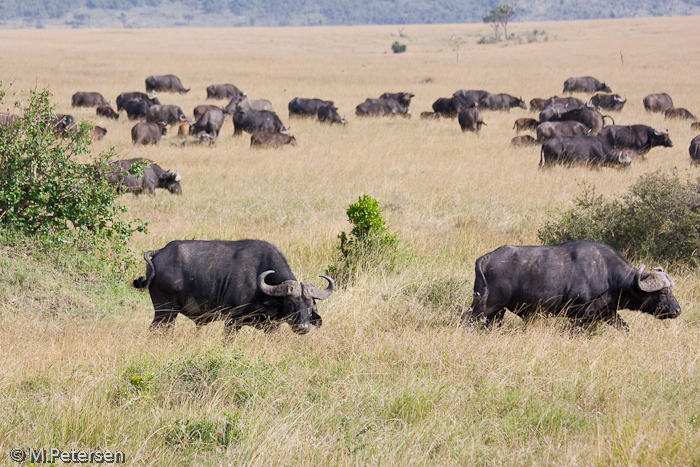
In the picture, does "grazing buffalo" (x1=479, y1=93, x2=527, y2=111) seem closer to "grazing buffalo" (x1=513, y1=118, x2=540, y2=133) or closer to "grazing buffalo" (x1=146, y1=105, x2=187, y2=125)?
"grazing buffalo" (x1=513, y1=118, x2=540, y2=133)

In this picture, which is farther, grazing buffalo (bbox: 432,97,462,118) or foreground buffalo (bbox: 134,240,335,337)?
grazing buffalo (bbox: 432,97,462,118)

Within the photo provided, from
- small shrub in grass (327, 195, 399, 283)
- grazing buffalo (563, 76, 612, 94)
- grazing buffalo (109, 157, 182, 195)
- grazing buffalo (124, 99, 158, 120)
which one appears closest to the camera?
small shrub in grass (327, 195, 399, 283)

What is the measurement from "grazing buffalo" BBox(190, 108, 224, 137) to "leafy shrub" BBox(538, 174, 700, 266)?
47.5ft

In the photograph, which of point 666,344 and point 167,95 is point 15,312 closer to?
point 666,344

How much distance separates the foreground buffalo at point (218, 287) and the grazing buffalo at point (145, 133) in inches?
557

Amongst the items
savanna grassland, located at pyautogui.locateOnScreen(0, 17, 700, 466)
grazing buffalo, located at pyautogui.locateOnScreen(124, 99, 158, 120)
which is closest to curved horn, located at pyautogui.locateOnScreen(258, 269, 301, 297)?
savanna grassland, located at pyautogui.locateOnScreen(0, 17, 700, 466)

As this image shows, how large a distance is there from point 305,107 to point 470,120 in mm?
7163

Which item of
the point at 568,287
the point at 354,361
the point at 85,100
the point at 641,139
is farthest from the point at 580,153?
the point at 85,100

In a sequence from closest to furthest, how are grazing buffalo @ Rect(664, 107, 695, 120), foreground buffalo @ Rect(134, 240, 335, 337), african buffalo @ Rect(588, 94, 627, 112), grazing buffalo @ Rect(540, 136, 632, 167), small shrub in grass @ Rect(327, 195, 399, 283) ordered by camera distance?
foreground buffalo @ Rect(134, 240, 335, 337) → small shrub in grass @ Rect(327, 195, 399, 283) → grazing buffalo @ Rect(540, 136, 632, 167) → grazing buffalo @ Rect(664, 107, 695, 120) → african buffalo @ Rect(588, 94, 627, 112)

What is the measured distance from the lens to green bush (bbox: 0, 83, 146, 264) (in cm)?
830

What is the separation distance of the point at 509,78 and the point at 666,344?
38.1 m

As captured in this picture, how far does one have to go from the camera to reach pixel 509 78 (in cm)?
4262

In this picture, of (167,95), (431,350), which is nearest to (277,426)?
(431,350)

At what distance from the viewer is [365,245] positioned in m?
9.38
